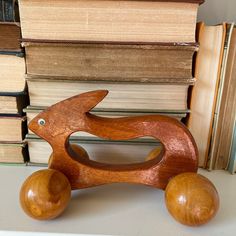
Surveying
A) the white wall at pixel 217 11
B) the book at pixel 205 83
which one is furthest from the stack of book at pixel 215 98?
the white wall at pixel 217 11

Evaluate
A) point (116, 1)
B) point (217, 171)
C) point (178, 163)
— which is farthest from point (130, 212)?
point (116, 1)

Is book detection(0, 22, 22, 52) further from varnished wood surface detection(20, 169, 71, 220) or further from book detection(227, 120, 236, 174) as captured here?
book detection(227, 120, 236, 174)

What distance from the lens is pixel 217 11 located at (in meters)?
0.50

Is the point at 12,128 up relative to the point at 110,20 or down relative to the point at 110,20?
down

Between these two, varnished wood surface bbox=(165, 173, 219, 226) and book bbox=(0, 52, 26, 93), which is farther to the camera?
book bbox=(0, 52, 26, 93)

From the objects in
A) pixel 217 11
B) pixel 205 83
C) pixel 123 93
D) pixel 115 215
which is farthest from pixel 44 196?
pixel 217 11

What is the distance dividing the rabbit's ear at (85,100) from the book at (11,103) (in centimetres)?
13

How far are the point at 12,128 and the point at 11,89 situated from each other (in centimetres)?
7

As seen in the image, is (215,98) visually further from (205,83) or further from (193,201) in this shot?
(193,201)

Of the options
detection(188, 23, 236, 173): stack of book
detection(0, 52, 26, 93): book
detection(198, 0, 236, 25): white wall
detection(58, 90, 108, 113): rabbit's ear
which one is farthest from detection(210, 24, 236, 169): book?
detection(0, 52, 26, 93): book

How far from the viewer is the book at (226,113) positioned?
425 mm

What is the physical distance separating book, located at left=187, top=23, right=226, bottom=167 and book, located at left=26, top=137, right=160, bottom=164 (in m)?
0.08

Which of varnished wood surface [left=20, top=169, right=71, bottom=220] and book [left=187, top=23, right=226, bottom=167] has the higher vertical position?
book [left=187, top=23, right=226, bottom=167]

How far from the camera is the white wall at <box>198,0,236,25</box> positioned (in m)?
0.49
